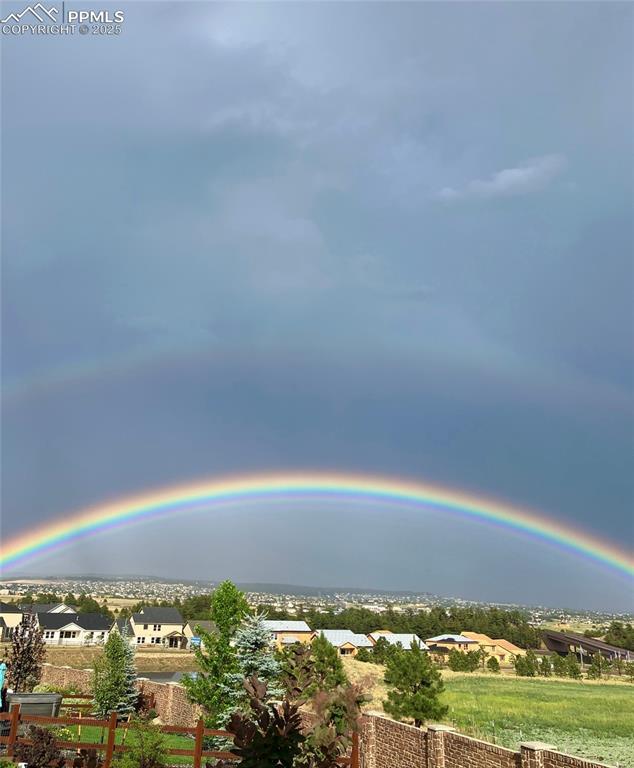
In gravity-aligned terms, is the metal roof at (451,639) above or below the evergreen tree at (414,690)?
below

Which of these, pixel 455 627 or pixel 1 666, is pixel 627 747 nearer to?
pixel 1 666

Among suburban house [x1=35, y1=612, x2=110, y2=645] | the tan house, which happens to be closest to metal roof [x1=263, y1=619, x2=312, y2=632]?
suburban house [x1=35, y1=612, x2=110, y2=645]

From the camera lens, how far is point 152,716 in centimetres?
2467

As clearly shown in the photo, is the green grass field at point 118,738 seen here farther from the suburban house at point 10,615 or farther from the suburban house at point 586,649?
the suburban house at point 10,615

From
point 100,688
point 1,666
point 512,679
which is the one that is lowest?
Result: point 512,679

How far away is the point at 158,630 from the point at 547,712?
74.3 metres

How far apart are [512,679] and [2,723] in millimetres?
50994

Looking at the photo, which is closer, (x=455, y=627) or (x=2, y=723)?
(x=2, y=723)

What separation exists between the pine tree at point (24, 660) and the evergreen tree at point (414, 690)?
617 inches

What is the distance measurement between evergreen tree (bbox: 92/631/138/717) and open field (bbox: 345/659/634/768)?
33.1 ft

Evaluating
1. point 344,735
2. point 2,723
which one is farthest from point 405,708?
point 344,735

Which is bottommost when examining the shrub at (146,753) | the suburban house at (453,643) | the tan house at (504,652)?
the tan house at (504,652)

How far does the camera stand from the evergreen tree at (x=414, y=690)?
20.8 m

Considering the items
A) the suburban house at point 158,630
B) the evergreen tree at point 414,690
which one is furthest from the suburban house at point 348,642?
the evergreen tree at point 414,690
